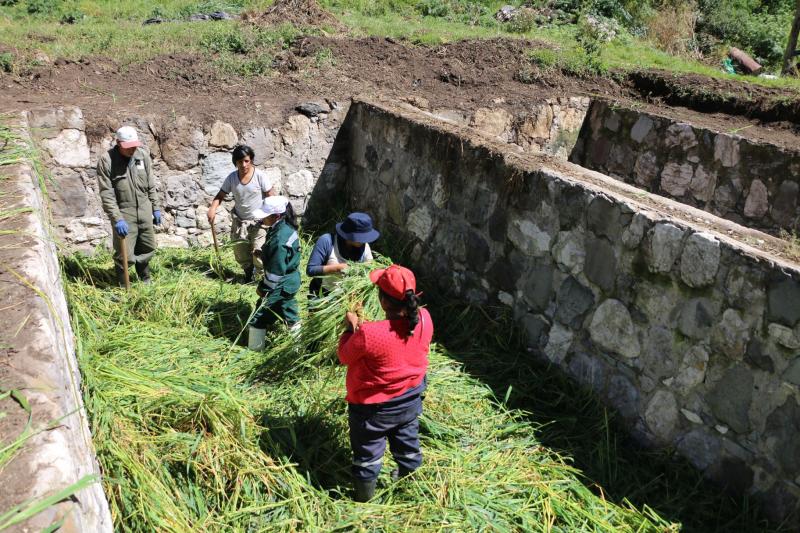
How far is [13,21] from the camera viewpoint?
412 inches

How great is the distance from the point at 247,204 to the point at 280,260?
1447mm

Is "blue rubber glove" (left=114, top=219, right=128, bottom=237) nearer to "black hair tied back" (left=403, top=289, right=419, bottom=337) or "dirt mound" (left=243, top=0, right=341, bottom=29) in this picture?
"black hair tied back" (left=403, top=289, right=419, bottom=337)

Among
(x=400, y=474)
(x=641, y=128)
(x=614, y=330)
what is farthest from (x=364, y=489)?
(x=641, y=128)

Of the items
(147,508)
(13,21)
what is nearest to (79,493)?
(147,508)

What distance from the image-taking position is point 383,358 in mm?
3197

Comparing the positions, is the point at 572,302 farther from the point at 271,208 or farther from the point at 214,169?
the point at 214,169

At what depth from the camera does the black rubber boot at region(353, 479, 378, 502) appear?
343cm

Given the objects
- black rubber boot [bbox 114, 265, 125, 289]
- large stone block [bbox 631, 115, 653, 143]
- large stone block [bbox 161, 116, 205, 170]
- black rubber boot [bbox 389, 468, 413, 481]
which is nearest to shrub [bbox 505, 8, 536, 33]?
large stone block [bbox 631, 115, 653, 143]

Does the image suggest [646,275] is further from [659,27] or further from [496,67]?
[659,27]

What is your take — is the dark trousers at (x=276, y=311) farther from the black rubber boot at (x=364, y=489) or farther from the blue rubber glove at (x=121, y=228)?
the black rubber boot at (x=364, y=489)

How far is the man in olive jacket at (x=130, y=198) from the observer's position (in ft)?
18.3

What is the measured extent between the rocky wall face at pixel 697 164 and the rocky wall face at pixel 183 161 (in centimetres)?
337

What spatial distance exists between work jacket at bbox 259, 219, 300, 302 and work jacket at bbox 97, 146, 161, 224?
1.68 meters

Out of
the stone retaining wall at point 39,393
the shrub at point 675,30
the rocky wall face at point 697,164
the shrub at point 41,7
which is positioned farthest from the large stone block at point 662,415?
the shrub at point 41,7
